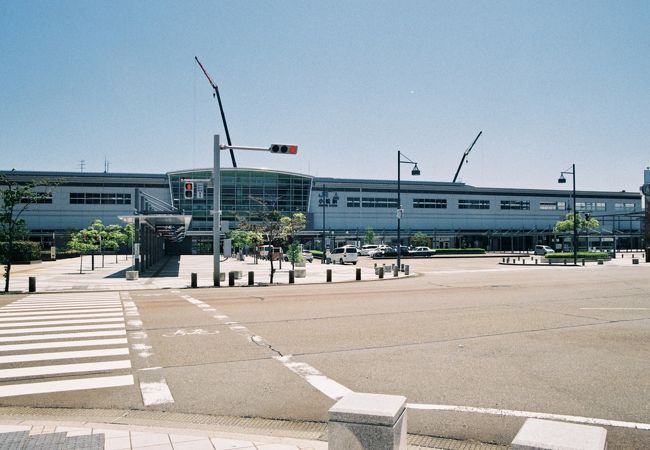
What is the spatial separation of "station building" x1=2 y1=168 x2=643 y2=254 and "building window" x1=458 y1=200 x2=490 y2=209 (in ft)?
0.66

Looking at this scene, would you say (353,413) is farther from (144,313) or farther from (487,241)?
(487,241)

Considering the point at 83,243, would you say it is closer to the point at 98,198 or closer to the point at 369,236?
the point at 98,198

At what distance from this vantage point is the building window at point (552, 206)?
105 m

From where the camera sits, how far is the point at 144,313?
1505cm

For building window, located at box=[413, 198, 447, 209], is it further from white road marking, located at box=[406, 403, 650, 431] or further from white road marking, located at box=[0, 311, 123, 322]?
white road marking, located at box=[406, 403, 650, 431]

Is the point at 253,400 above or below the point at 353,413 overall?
below

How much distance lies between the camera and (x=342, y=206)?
9319 cm

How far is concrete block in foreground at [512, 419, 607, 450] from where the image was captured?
317 centimetres

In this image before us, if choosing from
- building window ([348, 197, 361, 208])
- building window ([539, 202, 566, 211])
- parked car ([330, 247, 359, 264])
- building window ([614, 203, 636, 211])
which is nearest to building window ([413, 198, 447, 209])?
building window ([348, 197, 361, 208])

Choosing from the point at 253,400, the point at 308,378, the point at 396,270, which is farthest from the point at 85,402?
the point at 396,270

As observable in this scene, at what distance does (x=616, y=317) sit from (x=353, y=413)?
1297cm

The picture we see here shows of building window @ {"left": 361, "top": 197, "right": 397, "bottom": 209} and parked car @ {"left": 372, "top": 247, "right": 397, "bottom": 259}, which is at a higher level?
building window @ {"left": 361, "top": 197, "right": 397, "bottom": 209}

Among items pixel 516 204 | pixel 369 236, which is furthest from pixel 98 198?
pixel 516 204

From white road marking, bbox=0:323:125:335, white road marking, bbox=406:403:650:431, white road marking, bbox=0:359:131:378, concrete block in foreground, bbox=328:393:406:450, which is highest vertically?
concrete block in foreground, bbox=328:393:406:450
